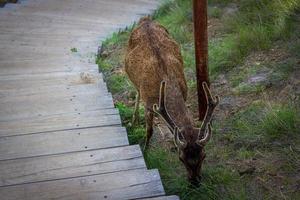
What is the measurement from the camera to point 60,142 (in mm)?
4012

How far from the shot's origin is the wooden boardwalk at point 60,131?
3291 mm

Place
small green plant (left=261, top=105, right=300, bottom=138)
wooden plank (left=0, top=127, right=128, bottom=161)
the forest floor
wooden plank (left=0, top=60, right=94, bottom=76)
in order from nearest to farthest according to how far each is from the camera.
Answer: wooden plank (left=0, top=127, right=128, bottom=161), the forest floor, small green plant (left=261, top=105, right=300, bottom=138), wooden plank (left=0, top=60, right=94, bottom=76)

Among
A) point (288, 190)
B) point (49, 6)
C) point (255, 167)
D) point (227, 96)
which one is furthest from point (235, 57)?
point (49, 6)

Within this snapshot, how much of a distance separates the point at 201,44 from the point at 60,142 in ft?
5.74

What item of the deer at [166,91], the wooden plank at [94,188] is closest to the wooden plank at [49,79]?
the deer at [166,91]

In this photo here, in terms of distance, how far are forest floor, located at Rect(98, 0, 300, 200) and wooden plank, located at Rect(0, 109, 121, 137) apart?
0.55 meters

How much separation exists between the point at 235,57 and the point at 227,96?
842 mm

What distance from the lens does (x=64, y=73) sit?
635 centimetres

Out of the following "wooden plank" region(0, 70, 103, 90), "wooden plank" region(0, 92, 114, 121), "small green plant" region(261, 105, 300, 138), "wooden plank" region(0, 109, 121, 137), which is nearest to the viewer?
"wooden plank" region(0, 109, 121, 137)

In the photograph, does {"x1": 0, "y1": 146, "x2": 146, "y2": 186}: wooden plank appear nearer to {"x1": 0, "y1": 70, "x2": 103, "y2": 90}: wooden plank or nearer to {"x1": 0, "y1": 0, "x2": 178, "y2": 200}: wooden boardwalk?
{"x1": 0, "y1": 0, "x2": 178, "y2": 200}: wooden boardwalk

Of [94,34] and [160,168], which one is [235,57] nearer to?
[160,168]

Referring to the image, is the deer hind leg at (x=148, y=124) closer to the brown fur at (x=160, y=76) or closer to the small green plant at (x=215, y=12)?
the brown fur at (x=160, y=76)

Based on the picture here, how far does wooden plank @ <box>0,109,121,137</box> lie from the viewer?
4.27 metres

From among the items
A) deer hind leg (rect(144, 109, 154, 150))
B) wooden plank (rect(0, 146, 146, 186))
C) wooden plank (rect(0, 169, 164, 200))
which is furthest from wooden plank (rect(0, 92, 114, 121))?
wooden plank (rect(0, 169, 164, 200))
